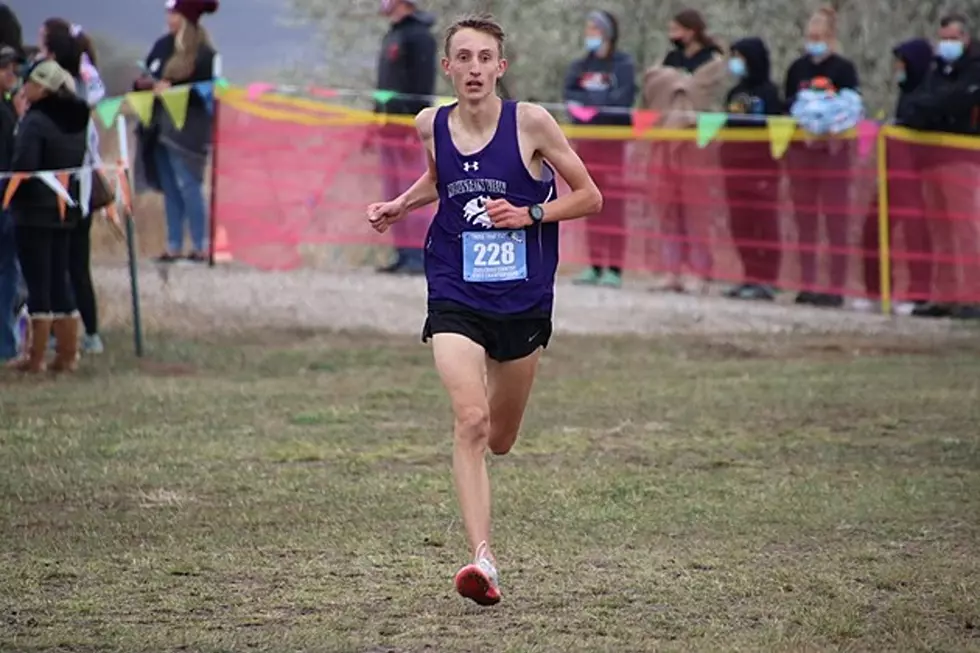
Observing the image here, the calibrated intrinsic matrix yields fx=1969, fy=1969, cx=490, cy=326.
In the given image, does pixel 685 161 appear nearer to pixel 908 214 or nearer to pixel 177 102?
pixel 908 214

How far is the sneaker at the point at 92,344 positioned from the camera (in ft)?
45.1

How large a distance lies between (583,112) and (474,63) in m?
10.4

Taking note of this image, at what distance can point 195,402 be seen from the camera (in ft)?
38.2

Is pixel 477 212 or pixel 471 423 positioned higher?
pixel 477 212

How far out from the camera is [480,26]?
692 cm

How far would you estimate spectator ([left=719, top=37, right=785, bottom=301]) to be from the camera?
1666cm

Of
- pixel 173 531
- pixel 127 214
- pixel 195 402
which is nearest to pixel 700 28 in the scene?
pixel 127 214

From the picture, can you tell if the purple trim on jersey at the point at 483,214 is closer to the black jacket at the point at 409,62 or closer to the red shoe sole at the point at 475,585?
the red shoe sole at the point at 475,585

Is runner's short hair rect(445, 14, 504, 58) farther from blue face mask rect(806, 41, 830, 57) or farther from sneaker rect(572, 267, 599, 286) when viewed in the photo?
sneaker rect(572, 267, 599, 286)

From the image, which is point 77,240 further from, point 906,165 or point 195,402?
point 906,165

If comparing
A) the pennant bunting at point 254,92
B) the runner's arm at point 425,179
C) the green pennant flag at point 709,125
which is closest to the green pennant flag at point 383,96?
the pennant bunting at point 254,92

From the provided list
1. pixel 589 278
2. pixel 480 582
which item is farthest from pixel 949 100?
pixel 480 582

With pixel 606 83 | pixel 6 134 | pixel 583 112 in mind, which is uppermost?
pixel 6 134

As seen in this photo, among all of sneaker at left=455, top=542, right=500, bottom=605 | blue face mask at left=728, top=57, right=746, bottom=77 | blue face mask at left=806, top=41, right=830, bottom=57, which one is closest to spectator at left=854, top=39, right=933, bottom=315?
blue face mask at left=806, top=41, right=830, bottom=57
